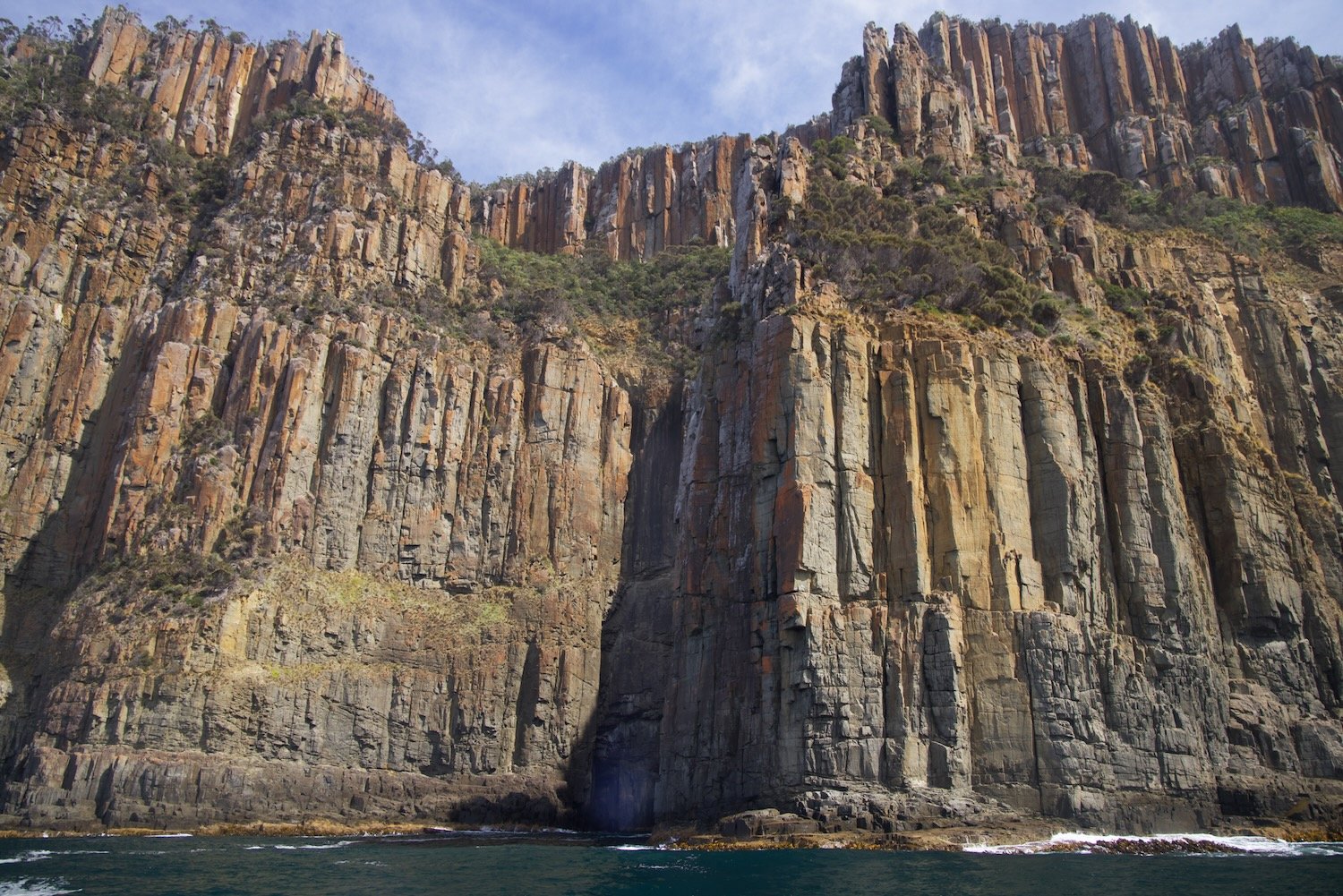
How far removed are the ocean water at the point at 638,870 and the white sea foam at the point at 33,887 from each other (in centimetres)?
6

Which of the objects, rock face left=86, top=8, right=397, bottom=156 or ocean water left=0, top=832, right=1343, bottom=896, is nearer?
ocean water left=0, top=832, right=1343, bottom=896

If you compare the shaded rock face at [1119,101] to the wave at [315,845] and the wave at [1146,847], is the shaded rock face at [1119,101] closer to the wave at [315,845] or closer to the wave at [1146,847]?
the wave at [1146,847]

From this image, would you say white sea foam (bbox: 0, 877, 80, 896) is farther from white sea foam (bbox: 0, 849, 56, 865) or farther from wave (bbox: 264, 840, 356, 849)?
wave (bbox: 264, 840, 356, 849)

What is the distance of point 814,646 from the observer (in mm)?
49688

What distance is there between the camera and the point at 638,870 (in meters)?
40.5

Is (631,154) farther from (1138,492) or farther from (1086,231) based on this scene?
(1138,492)

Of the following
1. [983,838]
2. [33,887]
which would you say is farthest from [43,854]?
[983,838]

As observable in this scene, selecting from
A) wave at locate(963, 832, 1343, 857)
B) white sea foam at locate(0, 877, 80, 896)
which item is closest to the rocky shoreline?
wave at locate(963, 832, 1343, 857)

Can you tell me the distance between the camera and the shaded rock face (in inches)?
3127

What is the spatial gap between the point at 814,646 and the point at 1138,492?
61.5 feet

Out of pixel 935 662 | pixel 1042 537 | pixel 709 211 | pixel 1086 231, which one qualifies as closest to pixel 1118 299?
pixel 1086 231

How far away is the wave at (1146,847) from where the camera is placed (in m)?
43.6

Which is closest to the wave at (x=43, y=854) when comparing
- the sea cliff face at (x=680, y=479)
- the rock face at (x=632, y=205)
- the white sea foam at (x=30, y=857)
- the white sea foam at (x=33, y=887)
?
the white sea foam at (x=30, y=857)

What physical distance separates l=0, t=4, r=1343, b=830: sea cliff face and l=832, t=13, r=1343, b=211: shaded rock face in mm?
433
